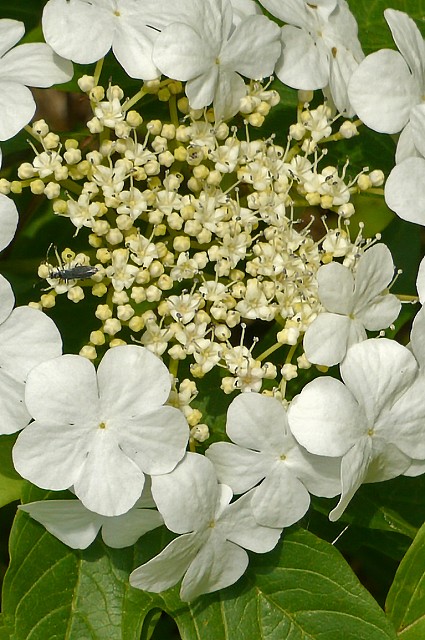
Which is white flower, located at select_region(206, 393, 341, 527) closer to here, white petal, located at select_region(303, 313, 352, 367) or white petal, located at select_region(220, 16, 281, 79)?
white petal, located at select_region(303, 313, 352, 367)

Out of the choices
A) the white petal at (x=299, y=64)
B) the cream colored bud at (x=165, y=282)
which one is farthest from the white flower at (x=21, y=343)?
the white petal at (x=299, y=64)

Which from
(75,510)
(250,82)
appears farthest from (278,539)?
(250,82)

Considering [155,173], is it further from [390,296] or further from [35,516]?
[35,516]

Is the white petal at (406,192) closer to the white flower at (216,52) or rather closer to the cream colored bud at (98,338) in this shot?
the white flower at (216,52)

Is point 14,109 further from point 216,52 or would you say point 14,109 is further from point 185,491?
point 185,491

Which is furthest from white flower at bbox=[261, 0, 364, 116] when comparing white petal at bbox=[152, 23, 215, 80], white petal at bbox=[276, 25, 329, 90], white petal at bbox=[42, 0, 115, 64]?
white petal at bbox=[42, 0, 115, 64]

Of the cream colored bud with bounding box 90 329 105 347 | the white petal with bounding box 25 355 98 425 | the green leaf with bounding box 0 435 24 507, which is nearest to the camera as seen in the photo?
the white petal with bounding box 25 355 98 425

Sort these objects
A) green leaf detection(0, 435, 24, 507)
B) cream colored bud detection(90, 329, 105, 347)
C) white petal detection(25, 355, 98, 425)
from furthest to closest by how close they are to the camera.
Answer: green leaf detection(0, 435, 24, 507)
cream colored bud detection(90, 329, 105, 347)
white petal detection(25, 355, 98, 425)
